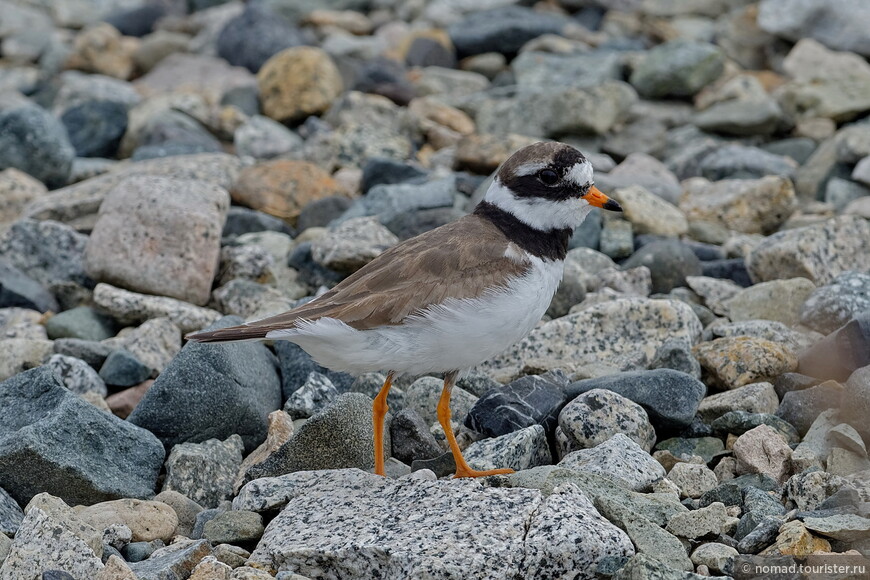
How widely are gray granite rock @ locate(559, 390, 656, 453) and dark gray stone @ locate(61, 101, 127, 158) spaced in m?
8.11

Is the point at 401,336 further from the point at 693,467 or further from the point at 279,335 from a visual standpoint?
the point at 693,467

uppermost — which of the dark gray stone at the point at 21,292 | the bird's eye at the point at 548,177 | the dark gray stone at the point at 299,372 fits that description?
the bird's eye at the point at 548,177

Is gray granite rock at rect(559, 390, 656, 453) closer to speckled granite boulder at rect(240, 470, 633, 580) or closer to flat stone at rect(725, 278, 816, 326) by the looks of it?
speckled granite boulder at rect(240, 470, 633, 580)

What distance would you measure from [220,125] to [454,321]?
8029mm

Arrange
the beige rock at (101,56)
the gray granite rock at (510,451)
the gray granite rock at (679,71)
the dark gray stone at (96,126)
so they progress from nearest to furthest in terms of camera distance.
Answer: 1. the gray granite rock at (510,451)
2. the dark gray stone at (96,126)
3. the gray granite rock at (679,71)
4. the beige rock at (101,56)

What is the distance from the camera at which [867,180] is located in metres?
9.77

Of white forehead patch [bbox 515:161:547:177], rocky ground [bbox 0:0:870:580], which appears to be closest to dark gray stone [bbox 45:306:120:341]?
rocky ground [bbox 0:0:870:580]

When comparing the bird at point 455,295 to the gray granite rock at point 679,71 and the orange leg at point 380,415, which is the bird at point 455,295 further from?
the gray granite rock at point 679,71

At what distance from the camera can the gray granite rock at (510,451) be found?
220 inches

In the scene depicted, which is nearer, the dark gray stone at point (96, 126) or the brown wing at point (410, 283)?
the brown wing at point (410, 283)

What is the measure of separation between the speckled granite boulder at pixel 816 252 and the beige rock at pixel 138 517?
15.4ft

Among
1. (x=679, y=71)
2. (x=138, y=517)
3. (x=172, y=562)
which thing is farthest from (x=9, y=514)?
(x=679, y=71)

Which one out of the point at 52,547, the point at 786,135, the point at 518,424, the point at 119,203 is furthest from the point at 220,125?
the point at 52,547

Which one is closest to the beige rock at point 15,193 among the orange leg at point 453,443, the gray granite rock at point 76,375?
the gray granite rock at point 76,375
